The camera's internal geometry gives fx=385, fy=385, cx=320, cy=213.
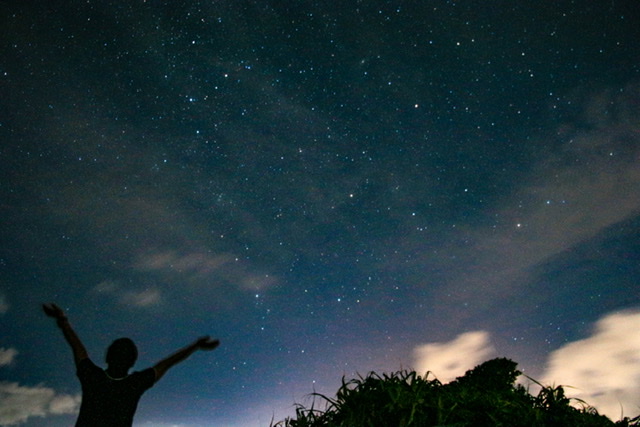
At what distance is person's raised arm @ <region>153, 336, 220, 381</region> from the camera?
4816mm

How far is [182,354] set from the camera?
5.19 meters

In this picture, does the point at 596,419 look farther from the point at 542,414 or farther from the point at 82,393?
the point at 82,393

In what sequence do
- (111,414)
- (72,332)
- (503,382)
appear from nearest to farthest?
(111,414) < (72,332) < (503,382)

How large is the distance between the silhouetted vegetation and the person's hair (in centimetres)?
211

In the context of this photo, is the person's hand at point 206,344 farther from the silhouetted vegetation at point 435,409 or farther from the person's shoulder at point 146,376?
the silhouetted vegetation at point 435,409

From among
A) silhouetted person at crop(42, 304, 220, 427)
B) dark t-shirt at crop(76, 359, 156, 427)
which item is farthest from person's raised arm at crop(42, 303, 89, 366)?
dark t-shirt at crop(76, 359, 156, 427)

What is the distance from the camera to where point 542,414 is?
2619mm

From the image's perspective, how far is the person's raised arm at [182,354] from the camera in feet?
15.8

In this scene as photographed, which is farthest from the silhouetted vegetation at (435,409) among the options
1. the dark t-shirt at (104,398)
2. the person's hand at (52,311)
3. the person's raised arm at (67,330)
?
the person's hand at (52,311)

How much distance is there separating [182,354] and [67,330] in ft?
4.59

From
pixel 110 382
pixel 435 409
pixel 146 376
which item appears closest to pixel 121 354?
pixel 110 382

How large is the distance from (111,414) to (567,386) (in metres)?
4.36

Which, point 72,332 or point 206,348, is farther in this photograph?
point 206,348

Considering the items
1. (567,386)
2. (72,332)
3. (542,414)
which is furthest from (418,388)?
(72,332)
